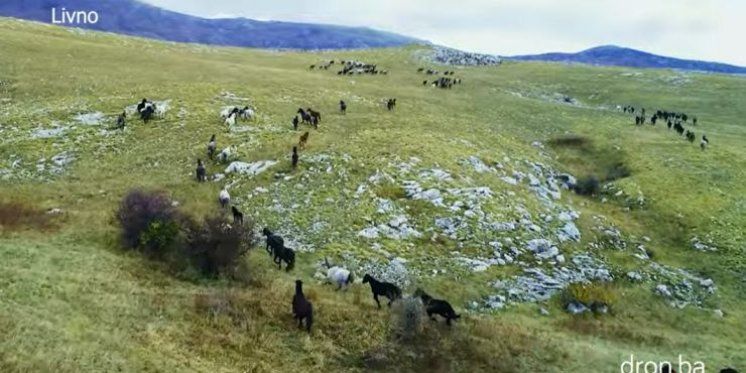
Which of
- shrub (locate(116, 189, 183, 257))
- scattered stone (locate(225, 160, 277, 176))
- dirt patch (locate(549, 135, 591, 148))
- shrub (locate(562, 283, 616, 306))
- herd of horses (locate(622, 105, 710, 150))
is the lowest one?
shrub (locate(562, 283, 616, 306))

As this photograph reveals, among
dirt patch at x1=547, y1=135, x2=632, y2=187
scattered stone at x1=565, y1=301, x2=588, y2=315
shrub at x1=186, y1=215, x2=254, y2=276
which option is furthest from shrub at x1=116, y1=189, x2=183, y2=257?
dirt patch at x1=547, y1=135, x2=632, y2=187

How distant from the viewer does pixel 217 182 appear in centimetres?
3500

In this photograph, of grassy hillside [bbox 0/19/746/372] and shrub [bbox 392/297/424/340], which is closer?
grassy hillside [bbox 0/19/746/372]

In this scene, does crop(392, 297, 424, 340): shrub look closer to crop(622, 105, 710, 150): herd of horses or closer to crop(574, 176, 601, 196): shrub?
crop(574, 176, 601, 196): shrub

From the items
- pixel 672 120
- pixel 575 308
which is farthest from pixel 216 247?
pixel 672 120

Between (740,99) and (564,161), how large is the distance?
47549 millimetres

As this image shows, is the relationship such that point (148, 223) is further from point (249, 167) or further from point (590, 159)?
point (590, 159)

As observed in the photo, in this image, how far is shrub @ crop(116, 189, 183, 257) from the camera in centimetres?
2516

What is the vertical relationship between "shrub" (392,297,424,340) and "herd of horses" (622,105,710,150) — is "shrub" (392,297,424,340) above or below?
below

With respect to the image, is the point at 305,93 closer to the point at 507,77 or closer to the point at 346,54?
the point at 507,77

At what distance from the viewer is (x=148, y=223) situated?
2569 centimetres

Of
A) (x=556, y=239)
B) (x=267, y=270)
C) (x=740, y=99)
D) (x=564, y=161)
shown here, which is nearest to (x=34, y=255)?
(x=267, y=270)

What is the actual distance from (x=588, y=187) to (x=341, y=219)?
1901cm

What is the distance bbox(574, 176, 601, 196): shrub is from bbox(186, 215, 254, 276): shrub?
972 inches
